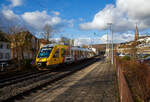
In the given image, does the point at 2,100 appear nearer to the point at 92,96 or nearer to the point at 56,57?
the point at 92,96

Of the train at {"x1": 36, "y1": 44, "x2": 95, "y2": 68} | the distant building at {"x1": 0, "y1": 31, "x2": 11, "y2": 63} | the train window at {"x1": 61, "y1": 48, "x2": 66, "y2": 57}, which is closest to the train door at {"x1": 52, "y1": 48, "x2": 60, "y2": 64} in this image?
the train at {"x1": 36, "y1": 44, "x2": 95, "y2": 68}

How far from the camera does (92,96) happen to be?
6.86m

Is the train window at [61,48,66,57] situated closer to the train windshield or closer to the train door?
the train door

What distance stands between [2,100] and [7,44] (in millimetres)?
33932

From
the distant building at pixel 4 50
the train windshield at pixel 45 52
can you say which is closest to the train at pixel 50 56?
the train windshield at pixel 45 52

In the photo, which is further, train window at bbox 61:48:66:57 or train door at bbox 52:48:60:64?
train window at bbox 61:48:66:57

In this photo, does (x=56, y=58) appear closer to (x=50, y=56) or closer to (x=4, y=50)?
(x=50, y=56)

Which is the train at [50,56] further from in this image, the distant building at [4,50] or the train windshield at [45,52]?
the distant building at [4,50]

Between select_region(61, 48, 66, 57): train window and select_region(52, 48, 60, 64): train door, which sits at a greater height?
select_region(61, 48, 66, 57): train window

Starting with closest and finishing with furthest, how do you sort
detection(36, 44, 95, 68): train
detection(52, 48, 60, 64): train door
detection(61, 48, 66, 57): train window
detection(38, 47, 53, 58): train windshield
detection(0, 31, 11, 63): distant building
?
1. detection(36, 44, 95, 68): train
2. detection(38, 47, 53, 58): train windshield
3. detection(52, 48, 60, 64): train door
4. detection(61, 48, 66, 57): train window
5. detection(0, 31, 11, 63): distant building

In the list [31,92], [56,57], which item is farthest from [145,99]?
[56,57]

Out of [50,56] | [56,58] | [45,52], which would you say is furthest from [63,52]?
[50,56]

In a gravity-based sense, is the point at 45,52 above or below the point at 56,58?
above

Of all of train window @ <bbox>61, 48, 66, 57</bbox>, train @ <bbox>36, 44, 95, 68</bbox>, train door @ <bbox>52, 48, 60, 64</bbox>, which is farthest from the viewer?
train window @ <bbox>61, 48, 66, 57</bbox>
